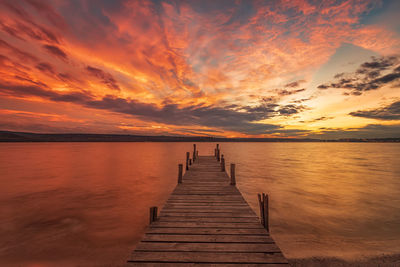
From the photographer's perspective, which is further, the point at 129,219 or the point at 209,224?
the point at 129,219

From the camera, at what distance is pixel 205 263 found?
402 cm

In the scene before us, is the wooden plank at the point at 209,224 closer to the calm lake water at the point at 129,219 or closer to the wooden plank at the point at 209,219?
the wooden plank at the point at 209,219

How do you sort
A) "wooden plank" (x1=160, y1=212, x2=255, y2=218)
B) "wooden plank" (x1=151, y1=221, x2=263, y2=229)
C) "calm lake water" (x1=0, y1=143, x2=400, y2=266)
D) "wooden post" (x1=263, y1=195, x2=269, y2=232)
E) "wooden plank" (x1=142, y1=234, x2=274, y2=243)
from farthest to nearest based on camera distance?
"calm lake water" (x1=0, y1=143, x2=400, y2=266) → "wooden plank" (x1=160, y1=212, x2=255, y2=218) → "wooden post" (x1=263, y1=195, x2=269, y2=232) → "wooden plank" (x1=151, y1=221, x2=263, y2=229) → "wooden plank" (x1=142, y1=234, x2=274, y2=243)

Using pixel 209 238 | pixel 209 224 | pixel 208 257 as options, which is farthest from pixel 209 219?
pixel 208 257

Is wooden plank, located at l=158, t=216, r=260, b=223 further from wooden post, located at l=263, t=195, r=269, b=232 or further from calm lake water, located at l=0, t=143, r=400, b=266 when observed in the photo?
calm lake water, located at l=0, t=143, r=400, b=266

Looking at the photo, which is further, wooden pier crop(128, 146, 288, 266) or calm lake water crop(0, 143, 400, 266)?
calm lake water crop(0, 143, 400, 266)

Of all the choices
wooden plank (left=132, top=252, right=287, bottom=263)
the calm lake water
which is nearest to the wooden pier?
wooden plank (left=132, top=252, right=287, bottom=263)

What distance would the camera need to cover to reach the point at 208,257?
4.20m

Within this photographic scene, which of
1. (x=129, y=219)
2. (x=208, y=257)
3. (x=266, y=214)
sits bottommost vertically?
(x=129, y=219)

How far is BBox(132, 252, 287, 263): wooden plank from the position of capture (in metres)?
4.06

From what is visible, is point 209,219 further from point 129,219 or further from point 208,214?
point 129,219

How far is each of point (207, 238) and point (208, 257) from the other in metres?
0.73

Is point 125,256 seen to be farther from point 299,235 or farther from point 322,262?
point 299,235

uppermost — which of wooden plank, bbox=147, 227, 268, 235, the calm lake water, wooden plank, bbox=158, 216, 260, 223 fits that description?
wooden plank, bbox=147, 227, 268, 235
